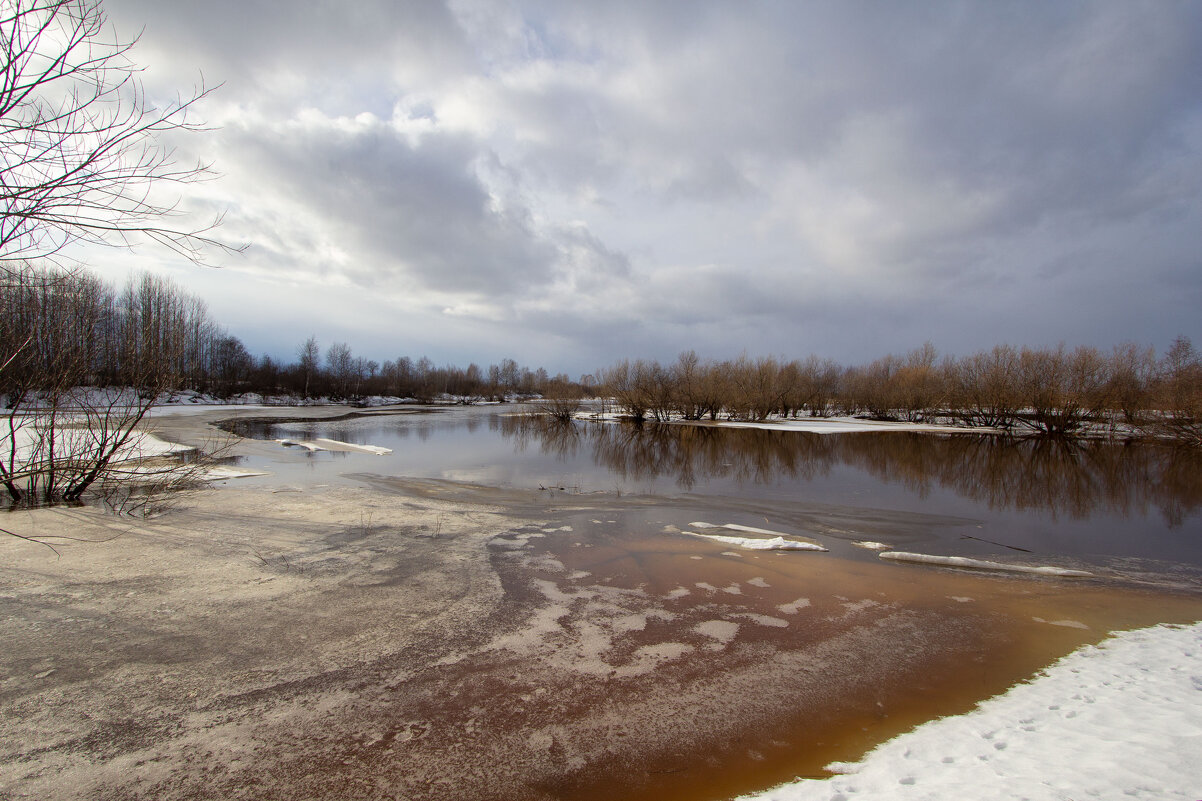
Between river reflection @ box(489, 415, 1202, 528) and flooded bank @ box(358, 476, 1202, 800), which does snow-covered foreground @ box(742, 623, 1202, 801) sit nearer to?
flooded bank @ box(358, 476, 1202, 800)

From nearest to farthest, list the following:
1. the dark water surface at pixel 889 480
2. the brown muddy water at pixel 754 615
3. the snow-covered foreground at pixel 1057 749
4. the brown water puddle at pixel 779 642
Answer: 1. the snow-covered foreground at pixel 1057 749
2. the brown water puddle at pixel 779 642
3. the brown muddy water at pixel 754 615
4. the dark water surface at pixel 889 480

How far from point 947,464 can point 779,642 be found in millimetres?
20301

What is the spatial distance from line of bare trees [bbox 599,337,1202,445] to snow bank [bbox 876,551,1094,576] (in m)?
32.4

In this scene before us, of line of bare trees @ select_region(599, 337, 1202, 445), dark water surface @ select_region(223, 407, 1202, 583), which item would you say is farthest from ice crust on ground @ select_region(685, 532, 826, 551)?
line of bare trees @ select_region(599, 337, 1202, 445)

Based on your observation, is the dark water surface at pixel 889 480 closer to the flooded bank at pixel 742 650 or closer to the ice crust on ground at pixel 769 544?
the ice crust on ground at pixel 769 544

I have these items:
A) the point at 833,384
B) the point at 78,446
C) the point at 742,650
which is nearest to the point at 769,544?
the point at 742,650

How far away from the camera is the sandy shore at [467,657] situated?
3088 millimetres

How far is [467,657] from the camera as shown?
14.5 feet

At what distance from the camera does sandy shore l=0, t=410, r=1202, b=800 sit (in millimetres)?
3088

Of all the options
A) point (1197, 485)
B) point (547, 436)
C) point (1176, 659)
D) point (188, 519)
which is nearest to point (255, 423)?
point (547, 436)

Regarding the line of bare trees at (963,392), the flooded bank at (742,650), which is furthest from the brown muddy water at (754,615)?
the line of bare trees at (963,392)

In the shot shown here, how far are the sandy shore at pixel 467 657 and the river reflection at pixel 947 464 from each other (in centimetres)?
848

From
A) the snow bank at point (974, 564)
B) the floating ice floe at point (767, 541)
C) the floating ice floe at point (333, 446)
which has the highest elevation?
the floating ice floe at point (333, 446)

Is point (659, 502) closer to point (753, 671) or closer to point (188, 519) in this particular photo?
point (753, 671)
